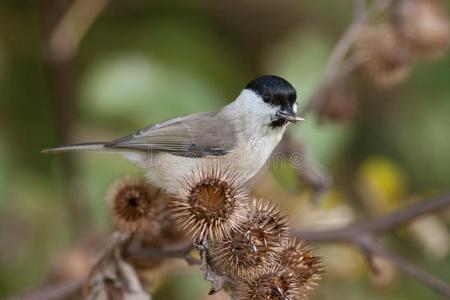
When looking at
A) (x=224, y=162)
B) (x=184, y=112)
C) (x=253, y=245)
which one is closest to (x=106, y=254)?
(x=253, y=245)

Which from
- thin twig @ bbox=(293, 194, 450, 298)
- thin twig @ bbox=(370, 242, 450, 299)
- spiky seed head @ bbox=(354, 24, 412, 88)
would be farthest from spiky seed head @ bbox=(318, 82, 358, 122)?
thin twig @ bbox=(370, 242, 450, 299)

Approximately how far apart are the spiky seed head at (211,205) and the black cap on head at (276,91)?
63 centimetres

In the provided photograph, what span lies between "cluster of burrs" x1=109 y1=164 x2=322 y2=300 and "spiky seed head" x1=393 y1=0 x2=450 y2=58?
137 cm

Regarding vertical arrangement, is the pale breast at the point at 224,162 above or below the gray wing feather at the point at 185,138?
below

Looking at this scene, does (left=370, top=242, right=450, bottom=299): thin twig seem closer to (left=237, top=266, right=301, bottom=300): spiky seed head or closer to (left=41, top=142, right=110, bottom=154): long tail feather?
(left=237, top=266, right=301, bottom=300): spiky seed head

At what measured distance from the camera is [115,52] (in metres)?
3.94

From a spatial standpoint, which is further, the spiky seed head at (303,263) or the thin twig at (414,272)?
the thin twig at (414,272)

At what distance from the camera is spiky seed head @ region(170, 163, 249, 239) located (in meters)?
2.12

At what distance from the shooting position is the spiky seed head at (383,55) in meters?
3.21

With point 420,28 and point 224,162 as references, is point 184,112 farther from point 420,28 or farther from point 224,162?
point 420,28

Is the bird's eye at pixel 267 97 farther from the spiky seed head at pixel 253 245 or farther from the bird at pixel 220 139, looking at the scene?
the spiky seed head at pixel 253 245

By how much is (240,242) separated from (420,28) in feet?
5.15

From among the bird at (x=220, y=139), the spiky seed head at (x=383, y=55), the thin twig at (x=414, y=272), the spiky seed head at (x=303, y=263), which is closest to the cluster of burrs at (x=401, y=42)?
the spiky seed head at (x=383, y=55)

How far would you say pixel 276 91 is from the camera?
2777mm
